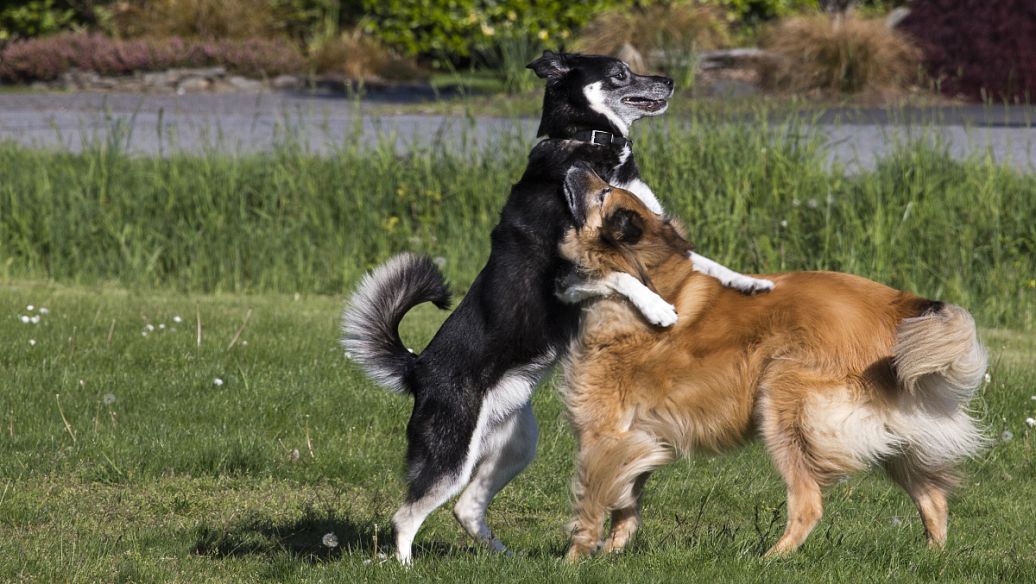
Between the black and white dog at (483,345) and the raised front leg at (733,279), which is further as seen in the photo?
the black and white dog at (483,345)

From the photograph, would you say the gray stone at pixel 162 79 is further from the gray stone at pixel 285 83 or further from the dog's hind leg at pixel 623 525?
the dog's hind leg at pixel 623 525

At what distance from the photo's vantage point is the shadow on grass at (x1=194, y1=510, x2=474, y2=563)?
15.2ft

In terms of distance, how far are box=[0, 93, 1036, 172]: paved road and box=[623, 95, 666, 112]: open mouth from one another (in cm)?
409

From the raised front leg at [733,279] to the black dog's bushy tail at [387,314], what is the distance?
3.36 ft

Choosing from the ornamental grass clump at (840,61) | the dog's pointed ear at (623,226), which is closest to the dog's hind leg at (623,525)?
the dog's pointed ear at (623,226)

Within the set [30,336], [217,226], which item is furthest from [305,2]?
[30,336]

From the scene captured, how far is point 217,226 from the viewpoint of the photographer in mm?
9836

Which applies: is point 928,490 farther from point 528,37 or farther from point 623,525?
point 528,37

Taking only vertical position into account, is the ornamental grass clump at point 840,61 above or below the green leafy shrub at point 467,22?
above

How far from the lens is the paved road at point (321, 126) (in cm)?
1045

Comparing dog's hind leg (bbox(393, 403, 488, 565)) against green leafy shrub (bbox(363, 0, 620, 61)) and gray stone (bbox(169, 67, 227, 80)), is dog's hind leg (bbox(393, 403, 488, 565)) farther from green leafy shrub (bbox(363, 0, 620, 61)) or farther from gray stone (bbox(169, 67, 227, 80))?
gray stone (bbox(169, 67, 227, 80))

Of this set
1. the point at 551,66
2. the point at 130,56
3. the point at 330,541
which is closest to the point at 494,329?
the point at 330,541

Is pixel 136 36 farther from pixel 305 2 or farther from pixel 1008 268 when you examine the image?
pixel 1008 268

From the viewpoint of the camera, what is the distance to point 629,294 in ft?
14.2
